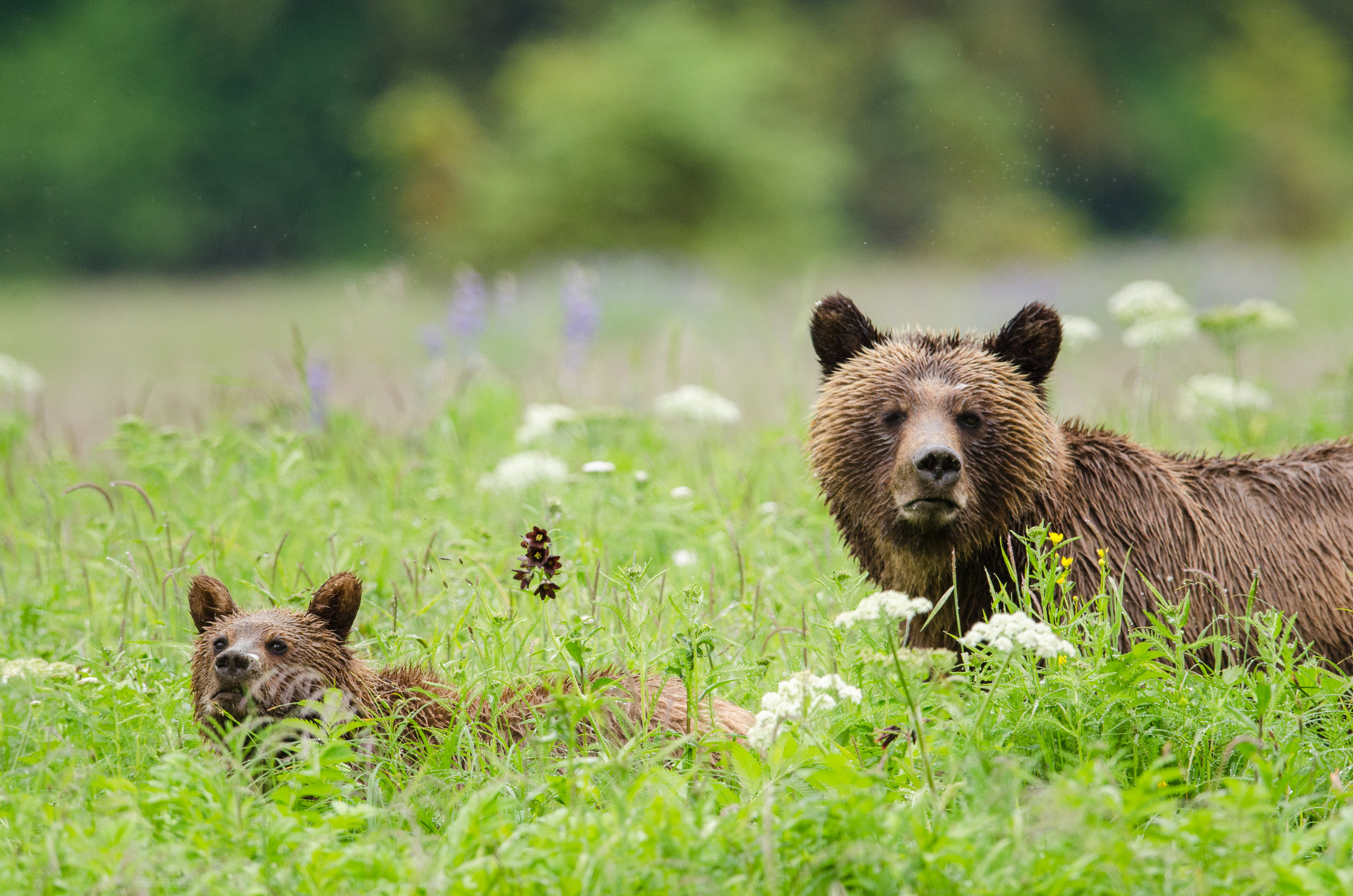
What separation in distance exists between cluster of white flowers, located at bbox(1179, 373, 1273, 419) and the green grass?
2.41 metres

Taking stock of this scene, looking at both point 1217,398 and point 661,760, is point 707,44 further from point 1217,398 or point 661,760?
point 661,760

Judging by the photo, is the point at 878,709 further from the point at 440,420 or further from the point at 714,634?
the point at 440,420

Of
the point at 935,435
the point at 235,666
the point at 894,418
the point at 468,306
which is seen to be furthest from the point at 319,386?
the point at 935,435

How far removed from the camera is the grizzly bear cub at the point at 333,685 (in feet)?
11.4

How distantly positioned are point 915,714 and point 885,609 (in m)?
0.25

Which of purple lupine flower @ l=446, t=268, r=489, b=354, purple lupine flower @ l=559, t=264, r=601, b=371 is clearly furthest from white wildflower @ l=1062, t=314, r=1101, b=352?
purple lupine flower @ l=446, t=268, r=489, b=354

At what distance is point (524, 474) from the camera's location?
5793 mm

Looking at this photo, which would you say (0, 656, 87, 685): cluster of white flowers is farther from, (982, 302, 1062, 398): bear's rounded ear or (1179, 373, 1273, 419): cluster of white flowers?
(1179, 373, 1273, 419): cluster of white flowers

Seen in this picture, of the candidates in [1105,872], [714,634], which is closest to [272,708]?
[714,634]

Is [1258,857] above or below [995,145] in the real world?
below

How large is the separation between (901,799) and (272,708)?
1.63 m

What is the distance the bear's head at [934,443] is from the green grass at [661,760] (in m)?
0.30

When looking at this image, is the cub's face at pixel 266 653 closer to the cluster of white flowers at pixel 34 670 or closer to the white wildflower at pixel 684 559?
the cluster of white flowers at pixel 34 670

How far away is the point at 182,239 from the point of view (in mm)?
35250
